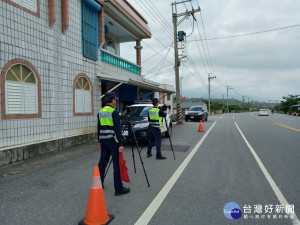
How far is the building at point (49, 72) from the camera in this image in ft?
23.2

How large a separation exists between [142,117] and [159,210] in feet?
21.7

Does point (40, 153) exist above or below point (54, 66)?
below

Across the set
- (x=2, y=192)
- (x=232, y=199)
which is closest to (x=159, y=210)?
(x=232, y=199)

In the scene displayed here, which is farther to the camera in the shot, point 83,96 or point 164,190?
point 83,96

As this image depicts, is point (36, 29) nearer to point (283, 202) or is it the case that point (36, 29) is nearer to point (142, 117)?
point (142, 117)

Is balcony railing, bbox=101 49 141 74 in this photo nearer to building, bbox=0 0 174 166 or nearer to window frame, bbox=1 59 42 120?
building, bbox=0 0 174 166

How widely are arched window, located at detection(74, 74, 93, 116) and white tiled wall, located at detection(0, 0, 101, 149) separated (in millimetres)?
277

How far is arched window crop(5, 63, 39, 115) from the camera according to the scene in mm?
7094

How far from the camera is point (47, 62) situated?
8.61 m

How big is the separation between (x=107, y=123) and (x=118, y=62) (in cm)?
1147

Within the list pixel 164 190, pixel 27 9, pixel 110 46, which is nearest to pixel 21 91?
pixel 27 9

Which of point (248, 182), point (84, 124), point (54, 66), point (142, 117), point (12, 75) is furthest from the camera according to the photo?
point (84, 124)

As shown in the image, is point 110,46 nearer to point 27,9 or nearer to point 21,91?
point 27,9

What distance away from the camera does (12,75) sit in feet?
23.8
